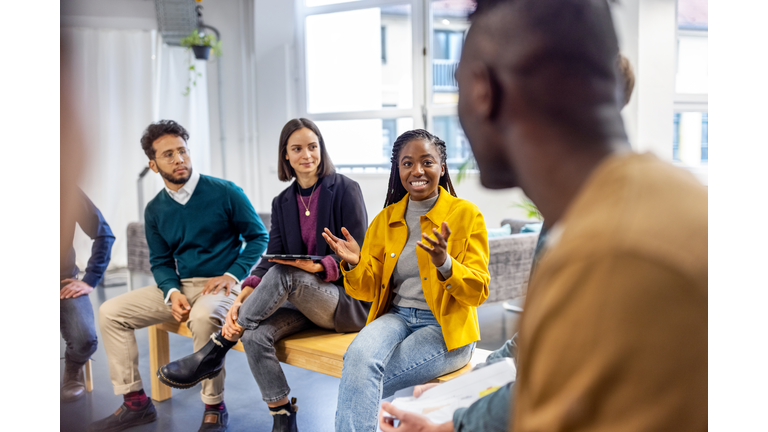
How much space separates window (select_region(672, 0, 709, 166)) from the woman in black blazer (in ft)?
3.03

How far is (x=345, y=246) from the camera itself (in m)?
1.54

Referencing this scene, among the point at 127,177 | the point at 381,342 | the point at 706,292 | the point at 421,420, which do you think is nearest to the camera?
the point at 706,292

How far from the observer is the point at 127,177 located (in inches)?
117

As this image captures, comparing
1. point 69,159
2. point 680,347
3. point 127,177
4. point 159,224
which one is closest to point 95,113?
point 69,159

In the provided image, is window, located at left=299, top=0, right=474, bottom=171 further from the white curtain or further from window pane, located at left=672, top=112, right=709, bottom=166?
the white curtain

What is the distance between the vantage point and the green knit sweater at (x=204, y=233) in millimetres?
2055

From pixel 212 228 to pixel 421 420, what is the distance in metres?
1.51

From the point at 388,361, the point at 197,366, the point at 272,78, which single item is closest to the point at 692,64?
the point at 388,361

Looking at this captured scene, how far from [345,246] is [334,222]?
7.2 inches

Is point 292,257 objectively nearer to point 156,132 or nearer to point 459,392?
point 156,132

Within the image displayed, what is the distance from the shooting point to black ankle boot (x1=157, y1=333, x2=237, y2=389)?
1.75 m

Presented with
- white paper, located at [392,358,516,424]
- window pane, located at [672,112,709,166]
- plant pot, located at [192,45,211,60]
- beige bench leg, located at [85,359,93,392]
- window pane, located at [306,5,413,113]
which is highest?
plant pot, located at [192,45,211,60]

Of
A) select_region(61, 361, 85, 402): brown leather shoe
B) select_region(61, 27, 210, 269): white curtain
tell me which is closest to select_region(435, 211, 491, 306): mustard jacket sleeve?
select_region(61, 27, 210, 269): white curtain
